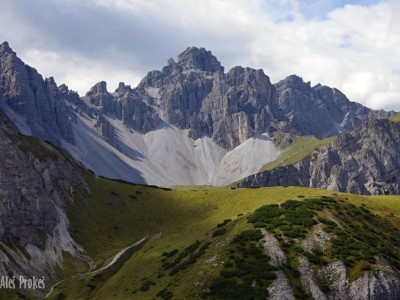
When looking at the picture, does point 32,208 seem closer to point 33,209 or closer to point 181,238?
point 33,209

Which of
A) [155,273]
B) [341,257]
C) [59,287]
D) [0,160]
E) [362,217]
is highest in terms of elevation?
[0,160]

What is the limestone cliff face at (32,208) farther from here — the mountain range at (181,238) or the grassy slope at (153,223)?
the grassy slope at (153,223)

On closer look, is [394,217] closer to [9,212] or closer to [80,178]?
[9,212]

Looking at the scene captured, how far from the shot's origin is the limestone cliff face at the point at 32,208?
101 metres

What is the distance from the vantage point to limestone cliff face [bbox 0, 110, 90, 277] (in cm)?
10075

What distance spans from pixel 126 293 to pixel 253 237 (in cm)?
2262

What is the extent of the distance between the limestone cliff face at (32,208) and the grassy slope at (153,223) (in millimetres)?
5501

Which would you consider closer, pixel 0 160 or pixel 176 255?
pixel 176 255

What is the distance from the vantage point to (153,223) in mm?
127500

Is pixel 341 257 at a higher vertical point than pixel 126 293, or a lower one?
higher

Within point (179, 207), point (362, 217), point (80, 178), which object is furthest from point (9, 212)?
point (362, 217)

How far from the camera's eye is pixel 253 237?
69250 mm

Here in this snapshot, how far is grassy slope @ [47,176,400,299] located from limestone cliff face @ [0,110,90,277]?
18.0 feet

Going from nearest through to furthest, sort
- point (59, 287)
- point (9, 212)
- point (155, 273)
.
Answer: point (155, 273), point (59, 287), point (9, 212)
